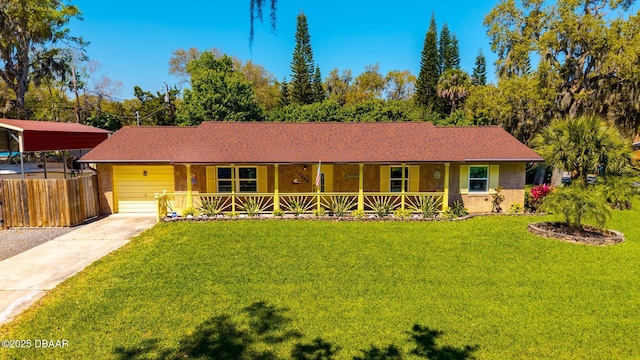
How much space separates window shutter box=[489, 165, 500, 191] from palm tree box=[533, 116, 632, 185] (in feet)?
8.06

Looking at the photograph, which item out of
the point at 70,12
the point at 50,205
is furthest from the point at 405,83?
the point at 50,205

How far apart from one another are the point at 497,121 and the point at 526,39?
5592 millimetres

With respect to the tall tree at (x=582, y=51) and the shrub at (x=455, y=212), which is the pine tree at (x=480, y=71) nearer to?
the tall tree at (x=582, y=51)

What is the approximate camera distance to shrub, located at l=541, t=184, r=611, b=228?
11.2 m

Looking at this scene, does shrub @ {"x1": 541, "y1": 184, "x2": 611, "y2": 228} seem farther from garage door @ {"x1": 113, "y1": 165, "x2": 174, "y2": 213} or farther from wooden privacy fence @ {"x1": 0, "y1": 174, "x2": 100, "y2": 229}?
wooden privacy fence @ {"x1": 0, "y1": 174, "x2": 100, "y2": 229}

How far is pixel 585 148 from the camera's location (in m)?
12.7

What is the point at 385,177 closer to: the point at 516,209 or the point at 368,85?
the point at 516,209

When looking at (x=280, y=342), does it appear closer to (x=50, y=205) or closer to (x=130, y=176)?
(x=50, y=205)

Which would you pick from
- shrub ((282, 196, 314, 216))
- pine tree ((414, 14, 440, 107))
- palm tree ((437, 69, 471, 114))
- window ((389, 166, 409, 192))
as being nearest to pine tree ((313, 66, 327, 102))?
pine tree ((414, 14, 440, 107))

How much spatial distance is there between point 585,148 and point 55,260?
1761cm

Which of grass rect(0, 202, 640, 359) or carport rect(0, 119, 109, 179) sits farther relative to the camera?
carport rect(0, 119, 109, 179)

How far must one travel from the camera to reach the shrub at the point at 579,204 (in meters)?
11.2

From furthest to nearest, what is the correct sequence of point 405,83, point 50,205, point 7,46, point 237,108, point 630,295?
1. point 405,83
2. point 237,108
3. point 7,46
4. point 50,205
5. point 630,295

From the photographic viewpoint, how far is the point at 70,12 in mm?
33625
